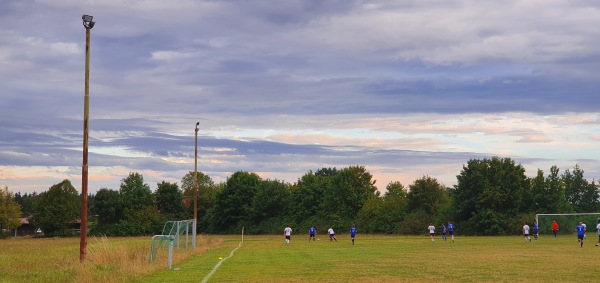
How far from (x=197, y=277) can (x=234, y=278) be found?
4.14ft

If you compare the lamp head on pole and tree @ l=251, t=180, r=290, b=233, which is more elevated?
the lamp head on pole

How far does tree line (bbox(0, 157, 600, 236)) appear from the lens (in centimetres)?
8144

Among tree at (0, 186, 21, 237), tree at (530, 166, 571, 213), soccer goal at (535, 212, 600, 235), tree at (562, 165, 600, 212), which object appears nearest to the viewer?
soccer goal at (535, 212, 600, 235)

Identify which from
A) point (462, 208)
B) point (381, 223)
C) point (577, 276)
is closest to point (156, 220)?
point (381, 223)

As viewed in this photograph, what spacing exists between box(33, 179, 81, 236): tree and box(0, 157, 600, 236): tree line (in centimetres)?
13

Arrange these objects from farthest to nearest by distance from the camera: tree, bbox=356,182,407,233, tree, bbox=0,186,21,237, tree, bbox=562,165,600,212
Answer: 1. tree, bbox=562,165,600,212
2. tree, bbox=0,186,21,237
3. tree, bbox=356,182,407,233

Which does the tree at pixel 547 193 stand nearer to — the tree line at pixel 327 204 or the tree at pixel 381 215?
the tree line at pixel 327 204

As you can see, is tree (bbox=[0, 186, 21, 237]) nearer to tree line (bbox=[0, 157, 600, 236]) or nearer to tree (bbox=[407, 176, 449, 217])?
tree line (bbox=[0, 157, 600, 236])

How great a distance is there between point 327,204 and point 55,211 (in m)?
36.3

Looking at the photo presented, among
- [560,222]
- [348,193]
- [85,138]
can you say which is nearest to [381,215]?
[348,193]

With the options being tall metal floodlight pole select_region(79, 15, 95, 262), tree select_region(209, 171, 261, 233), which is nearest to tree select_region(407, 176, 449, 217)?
tree select_region(209, 171, 261, 233)

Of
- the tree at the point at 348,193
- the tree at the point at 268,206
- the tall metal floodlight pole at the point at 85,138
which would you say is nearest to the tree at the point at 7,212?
the tree at the point at 268,206

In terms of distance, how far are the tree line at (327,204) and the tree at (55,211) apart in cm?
13

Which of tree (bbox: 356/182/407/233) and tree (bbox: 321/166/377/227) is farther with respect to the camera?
tree (bbox: 321/166/377/227)
